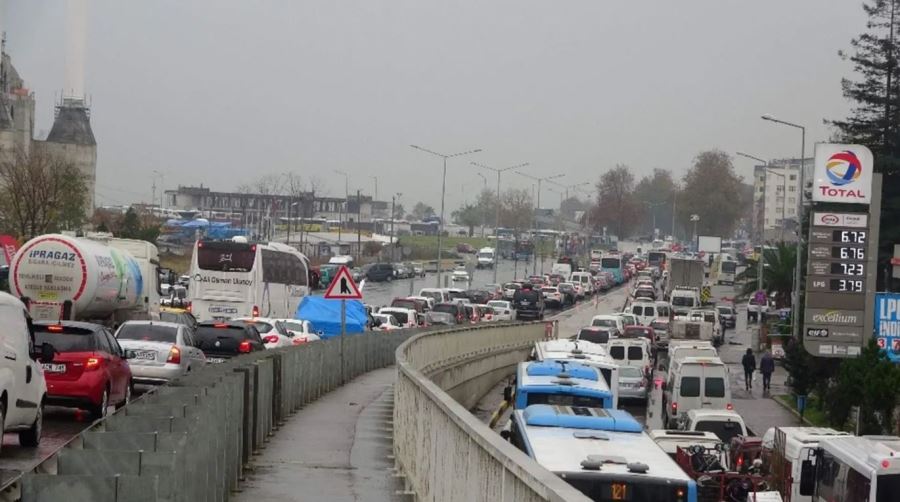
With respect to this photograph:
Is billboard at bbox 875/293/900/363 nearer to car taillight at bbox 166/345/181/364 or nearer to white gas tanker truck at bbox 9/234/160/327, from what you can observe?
white gas tanker truck at bbox 9/234/160/327

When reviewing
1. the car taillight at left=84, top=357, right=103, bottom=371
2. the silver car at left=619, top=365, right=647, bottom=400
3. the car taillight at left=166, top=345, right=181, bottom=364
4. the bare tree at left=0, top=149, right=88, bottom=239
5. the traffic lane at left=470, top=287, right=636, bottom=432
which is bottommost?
the traffic lane at left=470, top=287, right=636, bottom=432

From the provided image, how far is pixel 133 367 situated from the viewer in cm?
2695

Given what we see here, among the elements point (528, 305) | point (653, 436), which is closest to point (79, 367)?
point (653, 436)

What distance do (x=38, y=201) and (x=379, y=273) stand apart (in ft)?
145

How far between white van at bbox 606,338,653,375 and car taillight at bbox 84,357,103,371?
1168 inches

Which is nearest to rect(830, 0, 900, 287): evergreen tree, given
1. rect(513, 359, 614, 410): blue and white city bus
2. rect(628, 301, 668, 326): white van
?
rect(628, 301, 668, 326): white van

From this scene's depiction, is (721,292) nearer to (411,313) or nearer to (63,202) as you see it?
(63,202)

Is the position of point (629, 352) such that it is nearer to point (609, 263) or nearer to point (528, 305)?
point (528, 305)

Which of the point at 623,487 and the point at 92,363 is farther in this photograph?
the point at 92,363

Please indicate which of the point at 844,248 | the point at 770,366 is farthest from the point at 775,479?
the point at 770,366

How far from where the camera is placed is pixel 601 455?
1369 cm

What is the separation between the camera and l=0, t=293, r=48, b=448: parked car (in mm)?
16672

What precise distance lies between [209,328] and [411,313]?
29.3 m

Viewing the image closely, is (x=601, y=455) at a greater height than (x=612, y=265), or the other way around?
(x=601, y=455)
